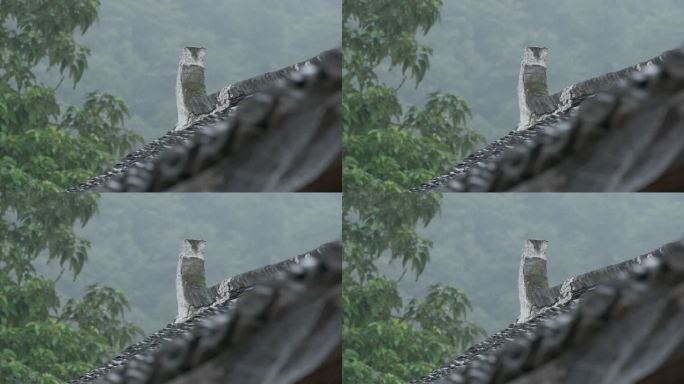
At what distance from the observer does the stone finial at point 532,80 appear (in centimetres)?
451

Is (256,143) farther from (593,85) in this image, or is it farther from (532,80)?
(593,85)

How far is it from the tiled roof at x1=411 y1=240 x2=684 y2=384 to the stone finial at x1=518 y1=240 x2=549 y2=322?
34mm

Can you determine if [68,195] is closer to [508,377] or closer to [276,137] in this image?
[276,137]

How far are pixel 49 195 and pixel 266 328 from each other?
814mm

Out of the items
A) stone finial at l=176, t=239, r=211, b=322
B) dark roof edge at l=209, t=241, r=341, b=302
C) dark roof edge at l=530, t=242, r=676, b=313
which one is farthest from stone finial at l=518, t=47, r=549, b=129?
stone finial at l=176, t=239, r=211, b=322

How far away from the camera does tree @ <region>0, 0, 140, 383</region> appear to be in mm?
4488

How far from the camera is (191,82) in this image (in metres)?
4.55

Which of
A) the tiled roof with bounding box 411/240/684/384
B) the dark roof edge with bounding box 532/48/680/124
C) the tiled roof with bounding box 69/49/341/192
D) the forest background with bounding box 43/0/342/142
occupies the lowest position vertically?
the tiled roof with bounding box 411/240/684/384

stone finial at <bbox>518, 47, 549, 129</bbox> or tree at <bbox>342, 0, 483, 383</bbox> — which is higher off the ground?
stone finial at <bbox>518, 47, 549, 129</bbox>

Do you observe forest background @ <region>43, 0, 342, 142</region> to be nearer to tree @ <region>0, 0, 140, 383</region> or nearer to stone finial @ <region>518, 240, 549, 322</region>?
tree @ <region>0, 0, 140, 383</region>

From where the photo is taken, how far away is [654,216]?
14.4 feet

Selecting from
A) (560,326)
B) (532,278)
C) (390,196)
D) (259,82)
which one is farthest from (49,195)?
(560,326)

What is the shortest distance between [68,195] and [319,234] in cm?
81

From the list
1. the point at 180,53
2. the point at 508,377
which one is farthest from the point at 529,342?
the point at 180,53
